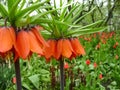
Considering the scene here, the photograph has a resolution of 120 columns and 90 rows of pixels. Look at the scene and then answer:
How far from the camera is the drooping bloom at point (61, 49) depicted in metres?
1.34

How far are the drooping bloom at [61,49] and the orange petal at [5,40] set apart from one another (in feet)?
0.88

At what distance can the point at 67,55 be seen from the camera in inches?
52.7

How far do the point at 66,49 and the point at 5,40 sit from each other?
12.7 inches

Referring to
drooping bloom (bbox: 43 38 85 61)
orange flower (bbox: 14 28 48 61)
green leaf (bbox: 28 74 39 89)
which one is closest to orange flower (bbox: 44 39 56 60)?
drooping bloom (bbox: 43 38 85 61)

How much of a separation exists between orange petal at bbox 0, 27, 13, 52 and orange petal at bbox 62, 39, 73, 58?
308mm

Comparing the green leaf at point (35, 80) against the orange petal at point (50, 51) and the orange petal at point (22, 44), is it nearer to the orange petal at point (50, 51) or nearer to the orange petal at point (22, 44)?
the orange petal at point (50, 51)

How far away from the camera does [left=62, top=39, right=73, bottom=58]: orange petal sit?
134 cm

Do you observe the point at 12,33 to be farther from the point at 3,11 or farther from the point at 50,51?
the point at 50,51

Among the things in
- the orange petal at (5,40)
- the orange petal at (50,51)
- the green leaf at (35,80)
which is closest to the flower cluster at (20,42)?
the orange petal at (5,40)

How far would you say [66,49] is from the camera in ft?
4.39

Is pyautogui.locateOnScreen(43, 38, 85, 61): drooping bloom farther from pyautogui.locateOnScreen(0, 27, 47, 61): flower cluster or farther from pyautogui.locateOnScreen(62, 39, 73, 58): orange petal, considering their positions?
pyautogui.locateOnScreen(0, 27, 47, 61): flower cluster

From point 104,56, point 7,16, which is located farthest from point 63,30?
point 104,56

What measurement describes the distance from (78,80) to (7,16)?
236 centimetres

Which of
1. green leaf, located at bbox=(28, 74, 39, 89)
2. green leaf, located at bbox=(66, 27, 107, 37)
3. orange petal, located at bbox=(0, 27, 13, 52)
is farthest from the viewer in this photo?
green leaf, located at bbox=(28, 74, 39, 89)
